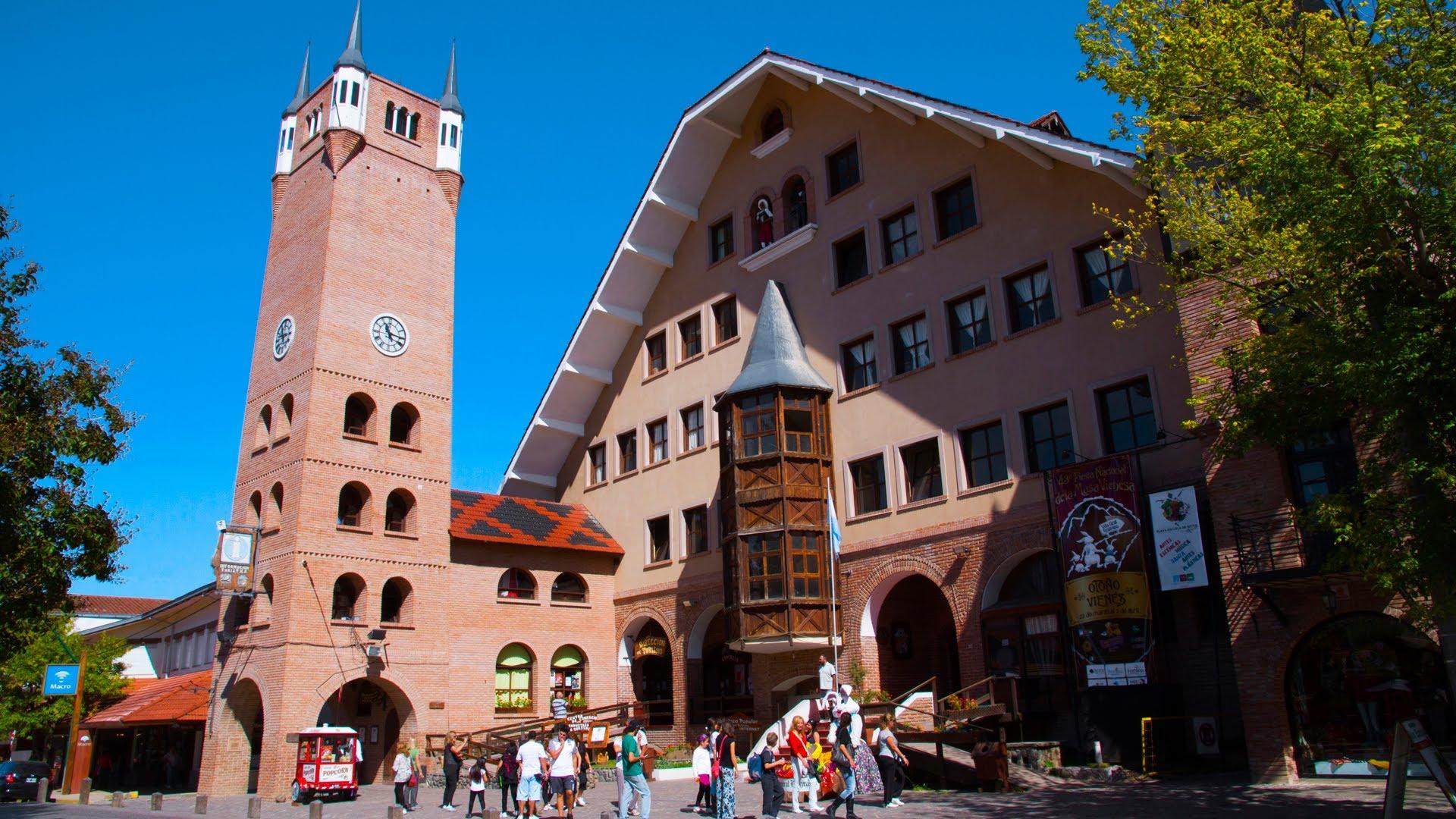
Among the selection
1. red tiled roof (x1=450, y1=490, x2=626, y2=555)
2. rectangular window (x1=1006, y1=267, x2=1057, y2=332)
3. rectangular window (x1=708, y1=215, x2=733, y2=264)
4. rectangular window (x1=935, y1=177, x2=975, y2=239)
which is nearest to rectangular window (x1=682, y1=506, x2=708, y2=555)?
red tiled roof (x1=450, y1=490, x2=626, y2=555)

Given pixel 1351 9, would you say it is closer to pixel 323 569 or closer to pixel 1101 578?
pixel 1101 578

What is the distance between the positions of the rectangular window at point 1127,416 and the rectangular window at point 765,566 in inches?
339

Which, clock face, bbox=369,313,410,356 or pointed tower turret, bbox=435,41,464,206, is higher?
pointed tower turret, bbox=435,41,464,206

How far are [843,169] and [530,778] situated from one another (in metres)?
20.0

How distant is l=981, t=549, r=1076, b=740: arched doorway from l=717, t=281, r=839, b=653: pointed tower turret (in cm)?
461

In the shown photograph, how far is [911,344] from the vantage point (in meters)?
28.6

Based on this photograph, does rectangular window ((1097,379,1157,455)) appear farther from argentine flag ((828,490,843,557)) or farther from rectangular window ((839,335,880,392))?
argentine flag ((828,490,843,557))

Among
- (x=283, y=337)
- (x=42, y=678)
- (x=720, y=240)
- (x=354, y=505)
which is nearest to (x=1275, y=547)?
(x=720, y=240)

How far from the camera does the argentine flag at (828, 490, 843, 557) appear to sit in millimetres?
28031

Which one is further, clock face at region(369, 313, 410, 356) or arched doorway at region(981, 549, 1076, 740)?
clock face at region(369, 313, 410, 356)

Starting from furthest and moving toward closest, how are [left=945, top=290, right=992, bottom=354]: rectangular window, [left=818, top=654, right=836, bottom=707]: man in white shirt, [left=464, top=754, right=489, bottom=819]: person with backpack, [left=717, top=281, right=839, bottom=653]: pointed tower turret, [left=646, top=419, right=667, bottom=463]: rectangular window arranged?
[left=646, top=419, right=667, bottom=463]: rectangular window, [left=717, top=281, right=839, bottom=653]: pointed tower turret, [left=945, top=290, right=992, bottom=354]: rectangular window, [left=818, top=654, right=836, bottom=707]: man in white shirt, [left=464, top=754, right=489, bottom=819]: person with backpack

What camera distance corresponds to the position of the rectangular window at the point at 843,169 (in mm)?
31234

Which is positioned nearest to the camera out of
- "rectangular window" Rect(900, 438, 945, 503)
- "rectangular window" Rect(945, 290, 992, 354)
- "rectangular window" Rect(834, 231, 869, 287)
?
"rectangular window" Rect(945, 290, 992, 354)

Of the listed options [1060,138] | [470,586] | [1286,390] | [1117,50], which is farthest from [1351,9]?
[470,586]
